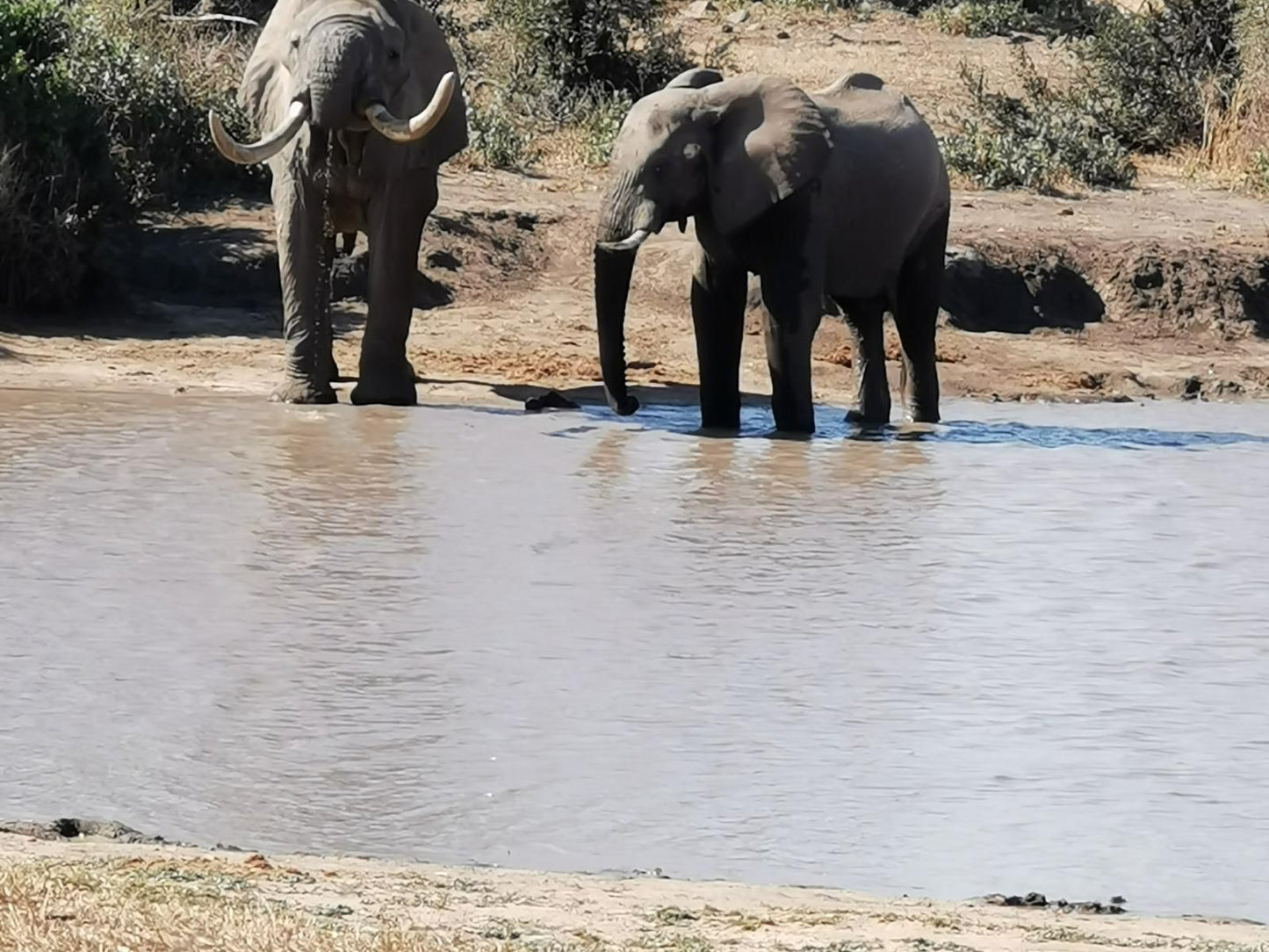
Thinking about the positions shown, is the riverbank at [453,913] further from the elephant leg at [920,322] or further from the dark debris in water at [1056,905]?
the elephant leg at [920,322]

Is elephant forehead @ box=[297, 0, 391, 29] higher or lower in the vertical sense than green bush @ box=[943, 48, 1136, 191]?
higher

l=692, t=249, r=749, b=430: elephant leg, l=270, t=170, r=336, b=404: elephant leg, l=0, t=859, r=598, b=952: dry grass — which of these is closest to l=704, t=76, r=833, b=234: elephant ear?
l=692, t=249, r=749, b=430: elephant leg

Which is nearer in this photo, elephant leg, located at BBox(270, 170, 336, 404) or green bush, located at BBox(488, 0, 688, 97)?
elephant leg, located at BBox(270, 170, 336, 404)

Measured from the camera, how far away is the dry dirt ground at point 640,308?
46.3 feet

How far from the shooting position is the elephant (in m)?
12.1

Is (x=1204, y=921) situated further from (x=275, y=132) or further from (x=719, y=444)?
(x=275, y=132)

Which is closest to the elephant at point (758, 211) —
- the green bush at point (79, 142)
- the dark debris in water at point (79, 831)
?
the green bush at point (79, 142)

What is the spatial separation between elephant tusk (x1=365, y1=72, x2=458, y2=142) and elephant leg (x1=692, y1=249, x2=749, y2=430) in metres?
1.33

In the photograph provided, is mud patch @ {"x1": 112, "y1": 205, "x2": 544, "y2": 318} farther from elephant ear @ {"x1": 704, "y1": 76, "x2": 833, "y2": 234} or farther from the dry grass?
the dry grass

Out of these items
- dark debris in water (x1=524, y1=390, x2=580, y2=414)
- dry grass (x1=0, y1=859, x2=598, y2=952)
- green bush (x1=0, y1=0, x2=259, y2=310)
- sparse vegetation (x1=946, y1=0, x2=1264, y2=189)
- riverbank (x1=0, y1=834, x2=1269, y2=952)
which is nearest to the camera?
dry grass (x1=0, y1=859, x2=598, y2=952)

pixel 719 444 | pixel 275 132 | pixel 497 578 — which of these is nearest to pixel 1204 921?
pixel 497 578

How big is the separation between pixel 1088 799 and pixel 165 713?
7.58 feet

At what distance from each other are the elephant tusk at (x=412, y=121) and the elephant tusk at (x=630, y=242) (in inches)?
36.8

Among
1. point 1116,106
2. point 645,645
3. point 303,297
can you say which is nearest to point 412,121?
point 303,297
